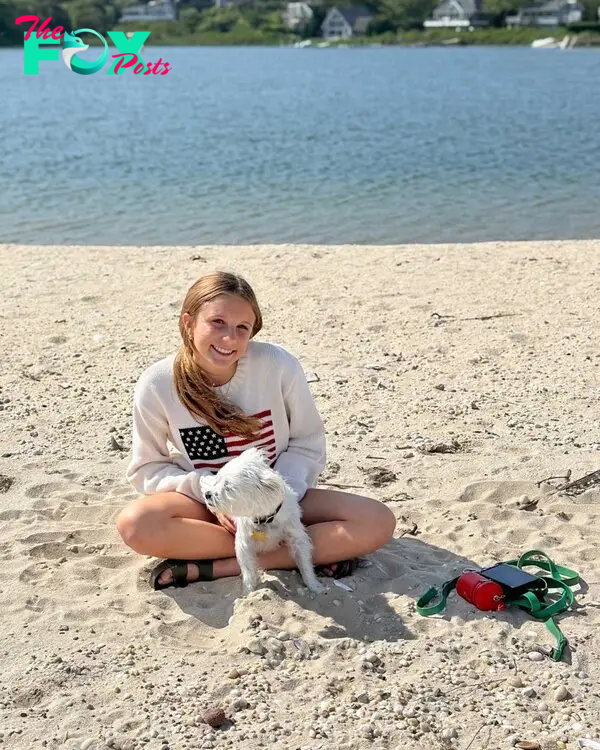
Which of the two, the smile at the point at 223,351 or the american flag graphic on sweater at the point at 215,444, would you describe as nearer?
the smile at the point at 223,351

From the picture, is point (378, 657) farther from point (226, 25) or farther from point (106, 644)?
point (226, 25)

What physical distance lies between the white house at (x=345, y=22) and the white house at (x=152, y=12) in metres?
15.2

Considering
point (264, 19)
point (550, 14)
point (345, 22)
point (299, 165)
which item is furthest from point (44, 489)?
point (345, 22)

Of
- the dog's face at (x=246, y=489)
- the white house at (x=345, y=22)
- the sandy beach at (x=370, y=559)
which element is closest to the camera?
the sandy beach at (x=370, y=559)

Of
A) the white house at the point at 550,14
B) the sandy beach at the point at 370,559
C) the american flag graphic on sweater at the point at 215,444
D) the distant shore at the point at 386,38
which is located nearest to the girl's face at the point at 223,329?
the american flag graphic on sweater at the point at 215,444

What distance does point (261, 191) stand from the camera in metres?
15.1

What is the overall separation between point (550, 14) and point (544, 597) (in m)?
99.4

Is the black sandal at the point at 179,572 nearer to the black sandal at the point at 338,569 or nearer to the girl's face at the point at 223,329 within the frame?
the black sandal at the point at 338,569

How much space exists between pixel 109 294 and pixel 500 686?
531 cm

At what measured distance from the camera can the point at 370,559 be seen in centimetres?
378

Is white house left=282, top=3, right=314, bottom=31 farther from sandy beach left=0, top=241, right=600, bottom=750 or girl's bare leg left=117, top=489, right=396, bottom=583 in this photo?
girl's bare leg left=117, top=489, right=396, bottom=583

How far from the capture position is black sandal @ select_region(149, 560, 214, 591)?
11.9 ft

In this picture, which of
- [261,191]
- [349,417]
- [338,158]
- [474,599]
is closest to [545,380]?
[349,417]

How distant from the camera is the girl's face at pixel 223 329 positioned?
11.6 ft
